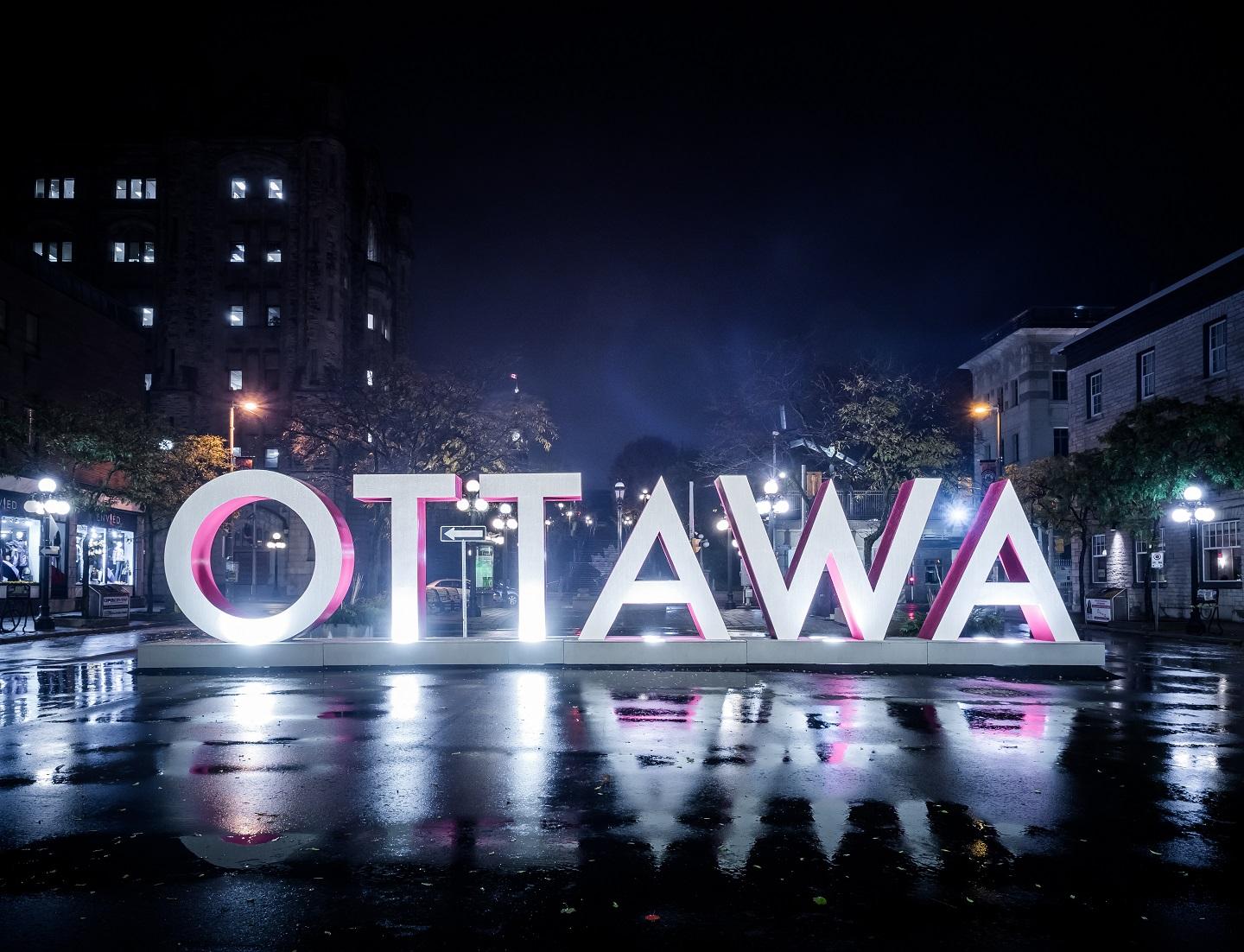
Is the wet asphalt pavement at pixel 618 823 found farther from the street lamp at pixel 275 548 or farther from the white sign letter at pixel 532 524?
the street lamp at pixel 275 548

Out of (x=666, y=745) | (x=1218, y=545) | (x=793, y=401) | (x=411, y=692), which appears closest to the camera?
(x=666, y=745)

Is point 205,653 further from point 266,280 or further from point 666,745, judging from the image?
point 266,280

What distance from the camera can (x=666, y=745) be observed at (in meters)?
11.3

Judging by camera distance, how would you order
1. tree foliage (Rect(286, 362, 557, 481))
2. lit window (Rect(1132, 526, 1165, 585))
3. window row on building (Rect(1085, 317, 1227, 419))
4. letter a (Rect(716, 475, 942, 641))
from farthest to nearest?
tree foliage (Rect(286, 362, 557, 481)) → window row on building (Rect(1085, 317, 1227, 419)) → lit window (Rect(1132, 526, 1165, 585)) → letter a (Rect(716, 475, 942, 641))

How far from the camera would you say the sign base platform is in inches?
770

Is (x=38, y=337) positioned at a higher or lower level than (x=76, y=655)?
higher

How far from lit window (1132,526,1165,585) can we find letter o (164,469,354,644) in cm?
2687

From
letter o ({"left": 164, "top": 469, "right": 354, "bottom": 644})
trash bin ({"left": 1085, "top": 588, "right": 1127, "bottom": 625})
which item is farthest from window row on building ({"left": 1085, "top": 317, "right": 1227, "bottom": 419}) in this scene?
letter o ({"left": 164, "top": 469, "right": 354, "bottom": 644})

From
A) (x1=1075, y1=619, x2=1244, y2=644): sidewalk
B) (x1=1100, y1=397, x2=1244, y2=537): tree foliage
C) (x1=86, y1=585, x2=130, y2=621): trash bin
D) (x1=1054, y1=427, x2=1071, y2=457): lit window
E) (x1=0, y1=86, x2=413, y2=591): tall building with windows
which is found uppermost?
(x1=0, y1=86, x2=413, y2=591): tall building with windows

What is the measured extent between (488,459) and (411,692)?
2136 centimetres

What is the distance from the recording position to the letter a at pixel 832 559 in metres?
19.5

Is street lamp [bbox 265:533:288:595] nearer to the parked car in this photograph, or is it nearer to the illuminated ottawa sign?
the parked car

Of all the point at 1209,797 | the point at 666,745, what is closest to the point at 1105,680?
the point at 1209,797

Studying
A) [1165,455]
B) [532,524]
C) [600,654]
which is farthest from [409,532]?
[1165,455]
